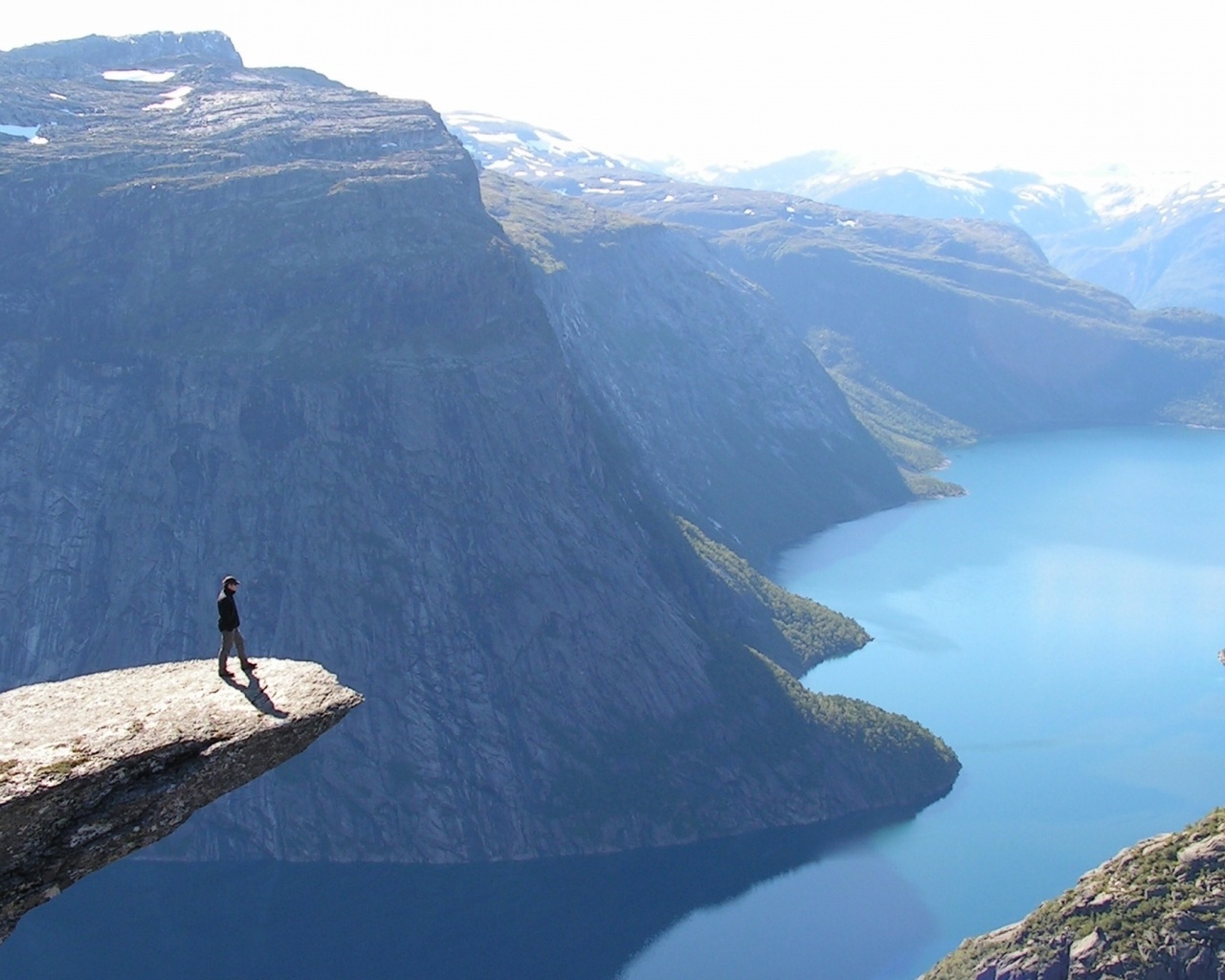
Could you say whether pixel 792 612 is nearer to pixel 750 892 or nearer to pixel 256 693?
pixel 750 892

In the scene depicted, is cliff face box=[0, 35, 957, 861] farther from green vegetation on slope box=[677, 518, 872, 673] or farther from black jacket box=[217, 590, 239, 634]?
black jacket box=[217, 590, 239, 634]

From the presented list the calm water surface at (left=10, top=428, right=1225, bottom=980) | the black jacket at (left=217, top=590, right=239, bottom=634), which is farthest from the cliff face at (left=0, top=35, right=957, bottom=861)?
the black jacket at (left=217, top=590, right=239, bottom=634)

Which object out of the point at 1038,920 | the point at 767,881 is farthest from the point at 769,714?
the point at 1038,920

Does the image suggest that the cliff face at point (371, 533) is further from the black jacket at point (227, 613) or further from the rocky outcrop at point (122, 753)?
the rocky outcrop at point (122, 753)

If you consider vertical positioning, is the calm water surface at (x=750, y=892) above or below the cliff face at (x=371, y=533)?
below

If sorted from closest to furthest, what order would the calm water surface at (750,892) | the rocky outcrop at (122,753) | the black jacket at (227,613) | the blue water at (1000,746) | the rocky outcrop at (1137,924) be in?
the rocky outcrop at (122,753) → the black jacket at (227,613) → the rocky outcrop at (1137,924) → the calm water surface at (750,892) → the blue water at (1000,746)

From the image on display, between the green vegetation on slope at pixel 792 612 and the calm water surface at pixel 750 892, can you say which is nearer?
the calm water surface at pixel 750 892

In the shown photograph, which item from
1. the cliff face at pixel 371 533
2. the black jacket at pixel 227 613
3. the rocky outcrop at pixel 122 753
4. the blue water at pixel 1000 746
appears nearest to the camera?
the rocky outcrop at pixel 122 753

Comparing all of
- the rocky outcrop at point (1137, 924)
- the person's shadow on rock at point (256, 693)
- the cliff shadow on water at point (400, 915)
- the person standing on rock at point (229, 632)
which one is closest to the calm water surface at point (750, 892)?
the cliff shadow on water at point (400, 915)
